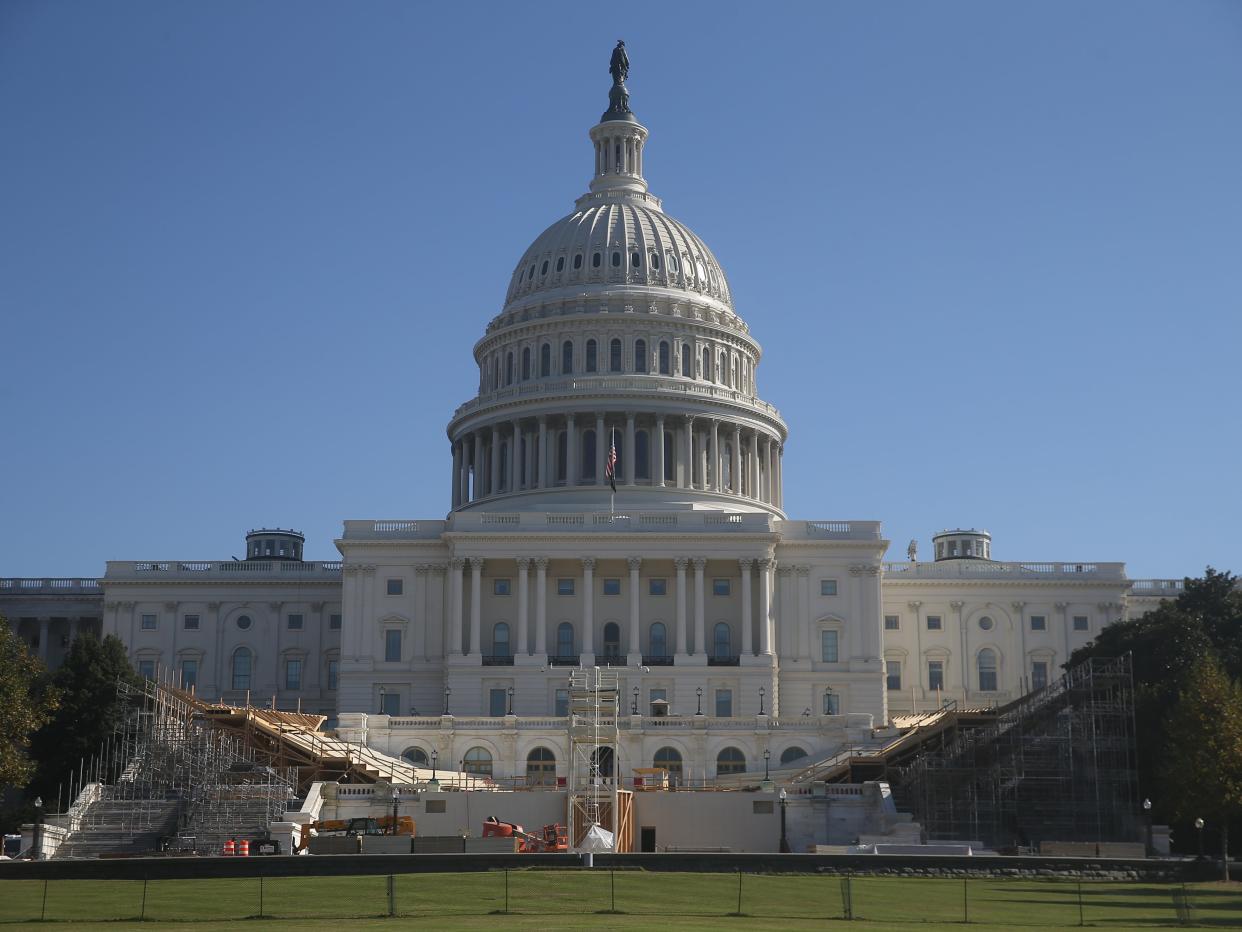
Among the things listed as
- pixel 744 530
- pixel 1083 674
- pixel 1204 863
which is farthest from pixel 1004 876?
pixel 744 530

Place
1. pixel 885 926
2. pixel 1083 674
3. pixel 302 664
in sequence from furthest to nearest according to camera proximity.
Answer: pixel 302 664, pixel 1083 674, pixel 885 926

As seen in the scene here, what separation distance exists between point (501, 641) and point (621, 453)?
801 inches

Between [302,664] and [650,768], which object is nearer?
[650,768]

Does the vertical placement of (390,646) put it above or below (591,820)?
above

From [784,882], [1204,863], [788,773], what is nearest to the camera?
[784,882]

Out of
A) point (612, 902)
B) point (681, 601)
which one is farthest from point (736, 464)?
point (612, 902)

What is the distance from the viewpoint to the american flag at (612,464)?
130 meters

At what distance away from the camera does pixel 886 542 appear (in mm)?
126000

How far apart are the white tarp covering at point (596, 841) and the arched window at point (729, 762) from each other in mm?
28298

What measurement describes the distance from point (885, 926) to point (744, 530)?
7448 cm

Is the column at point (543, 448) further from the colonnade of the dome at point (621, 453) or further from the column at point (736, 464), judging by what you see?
the column at point (736, 464)

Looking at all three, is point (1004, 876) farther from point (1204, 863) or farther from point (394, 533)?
point (394, 533)

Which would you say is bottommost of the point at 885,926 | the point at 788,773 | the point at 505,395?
the point at 885,926

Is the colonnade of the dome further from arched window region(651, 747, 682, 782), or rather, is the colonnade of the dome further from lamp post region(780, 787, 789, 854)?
lamp post region(780, 787, 789, 854)
